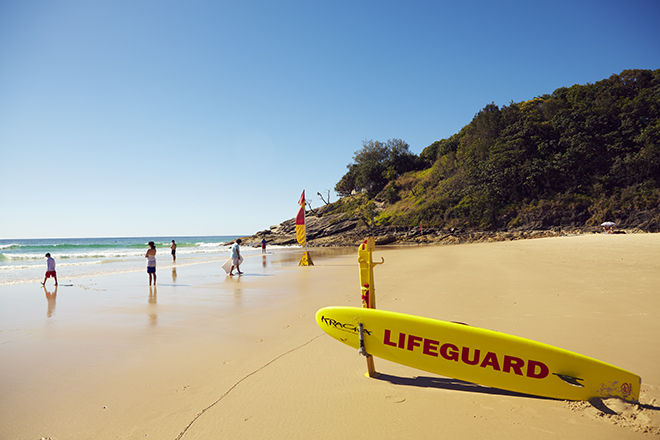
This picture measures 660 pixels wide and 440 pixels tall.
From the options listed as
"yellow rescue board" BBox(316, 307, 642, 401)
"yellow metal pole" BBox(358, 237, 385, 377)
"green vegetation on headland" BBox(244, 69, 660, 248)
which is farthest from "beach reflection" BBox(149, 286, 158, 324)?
"green vegetation on headland" BBox(244, 69, 660, 248)

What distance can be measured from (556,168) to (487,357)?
122 feet

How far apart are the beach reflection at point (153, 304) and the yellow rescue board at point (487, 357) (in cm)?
495

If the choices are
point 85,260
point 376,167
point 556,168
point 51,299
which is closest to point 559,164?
point 556,168

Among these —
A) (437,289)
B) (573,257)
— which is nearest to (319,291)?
(437,289)

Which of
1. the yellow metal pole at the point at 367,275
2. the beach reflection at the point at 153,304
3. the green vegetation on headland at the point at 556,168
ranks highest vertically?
the green vegetation on headland at the point at 556,168

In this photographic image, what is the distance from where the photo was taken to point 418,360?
112 inches

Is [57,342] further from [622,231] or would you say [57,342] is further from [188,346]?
[622,231]

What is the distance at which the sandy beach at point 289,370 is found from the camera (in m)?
2.38

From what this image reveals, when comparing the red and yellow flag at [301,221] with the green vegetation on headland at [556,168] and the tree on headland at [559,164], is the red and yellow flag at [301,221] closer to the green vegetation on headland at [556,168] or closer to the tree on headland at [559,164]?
the green vegetation on headland at [556,168]

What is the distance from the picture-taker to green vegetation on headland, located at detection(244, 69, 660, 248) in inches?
1116

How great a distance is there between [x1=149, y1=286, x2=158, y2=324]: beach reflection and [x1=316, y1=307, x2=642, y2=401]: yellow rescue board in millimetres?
4947

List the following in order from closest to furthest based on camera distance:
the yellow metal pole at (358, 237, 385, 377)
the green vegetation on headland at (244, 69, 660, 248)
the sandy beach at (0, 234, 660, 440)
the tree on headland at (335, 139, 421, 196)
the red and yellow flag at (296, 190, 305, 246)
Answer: the sandy beach at (0, 234, 660, 440) < the yellow metal pole at (358, 237, 385, 377) < the red and yellow flag at (296, 190, 305, 246) < the green vegetation on headland at (244, 69, 660, 248) < the tree on headland at (335, 139, 421, 196)

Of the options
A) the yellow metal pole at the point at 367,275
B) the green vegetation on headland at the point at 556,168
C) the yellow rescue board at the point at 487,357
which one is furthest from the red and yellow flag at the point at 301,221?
the green vegetation on headland at the point at 556,168

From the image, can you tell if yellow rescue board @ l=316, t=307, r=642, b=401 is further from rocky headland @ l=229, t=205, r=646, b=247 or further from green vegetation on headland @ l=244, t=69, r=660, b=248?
green vegetation on headland @ l=244, t=69, r=660, b=248
